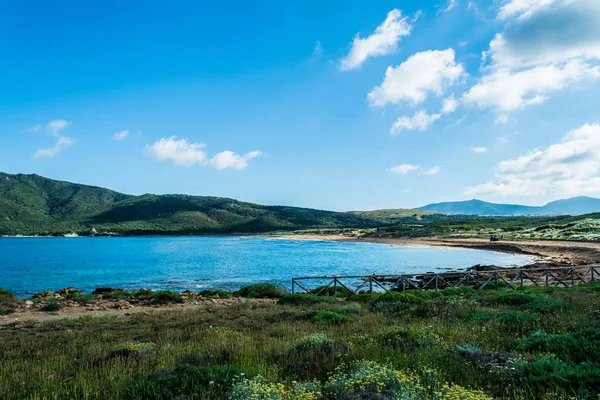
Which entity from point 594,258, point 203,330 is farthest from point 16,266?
point 594,258

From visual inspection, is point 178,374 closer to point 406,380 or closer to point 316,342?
point 316,342

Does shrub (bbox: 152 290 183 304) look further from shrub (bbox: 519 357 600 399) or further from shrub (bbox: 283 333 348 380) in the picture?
shrub (bbox: 519 357 600 399)

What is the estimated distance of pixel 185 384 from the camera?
16.5 ft

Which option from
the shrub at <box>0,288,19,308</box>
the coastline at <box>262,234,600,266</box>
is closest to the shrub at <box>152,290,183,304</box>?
the shrub at <box>0,288,19,308</box>

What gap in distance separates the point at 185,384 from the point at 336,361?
2704 millimetres

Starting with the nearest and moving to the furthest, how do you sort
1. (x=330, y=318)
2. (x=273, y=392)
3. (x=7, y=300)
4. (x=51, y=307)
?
(x=273, y=392)
(x=330, y=318)
(x=51, y=307)
(x=7, y=300)

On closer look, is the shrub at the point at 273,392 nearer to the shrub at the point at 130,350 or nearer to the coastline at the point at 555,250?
the shrub at the point at 130,350

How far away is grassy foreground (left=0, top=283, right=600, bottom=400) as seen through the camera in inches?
187

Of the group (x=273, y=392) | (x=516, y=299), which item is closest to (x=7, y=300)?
(x=273, y=392)

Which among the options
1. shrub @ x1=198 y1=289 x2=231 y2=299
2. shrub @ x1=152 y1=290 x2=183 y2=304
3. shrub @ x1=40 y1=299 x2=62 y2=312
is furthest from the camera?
shrub @ x1=198 y1=289 x2=231 y2=299

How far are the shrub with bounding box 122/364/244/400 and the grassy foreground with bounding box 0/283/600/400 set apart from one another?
0.8 inches

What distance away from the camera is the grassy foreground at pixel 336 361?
4762mm

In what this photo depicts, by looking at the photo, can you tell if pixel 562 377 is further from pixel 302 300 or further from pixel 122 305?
pixel 122 305

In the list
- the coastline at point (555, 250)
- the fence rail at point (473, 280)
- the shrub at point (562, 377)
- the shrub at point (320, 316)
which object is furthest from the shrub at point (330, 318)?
the coastline at point (555, 250)
